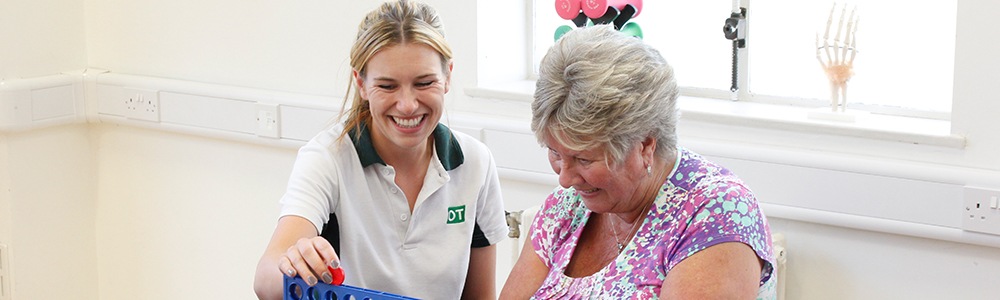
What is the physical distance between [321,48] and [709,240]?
185cm

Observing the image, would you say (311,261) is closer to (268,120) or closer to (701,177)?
(701,177)

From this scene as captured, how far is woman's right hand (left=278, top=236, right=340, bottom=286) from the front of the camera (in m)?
1.77

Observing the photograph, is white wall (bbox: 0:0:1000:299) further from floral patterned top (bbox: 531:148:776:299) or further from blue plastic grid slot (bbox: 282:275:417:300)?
blue plastic grid slot (bbox: 282:275:417:300)

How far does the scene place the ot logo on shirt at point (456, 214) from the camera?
2201 mm

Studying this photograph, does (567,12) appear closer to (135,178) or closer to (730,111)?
(730,111)

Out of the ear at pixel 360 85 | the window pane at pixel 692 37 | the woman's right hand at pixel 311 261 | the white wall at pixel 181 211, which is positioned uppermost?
the window pane at pixel 692 37

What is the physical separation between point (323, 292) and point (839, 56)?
54.4 inches

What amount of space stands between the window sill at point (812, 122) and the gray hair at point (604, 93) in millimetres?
621

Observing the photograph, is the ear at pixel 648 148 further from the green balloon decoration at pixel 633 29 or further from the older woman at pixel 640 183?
the green balloon decoration at pixel 633 29

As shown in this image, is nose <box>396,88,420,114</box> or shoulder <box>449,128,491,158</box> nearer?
nose <box>396,88,420,114</box>

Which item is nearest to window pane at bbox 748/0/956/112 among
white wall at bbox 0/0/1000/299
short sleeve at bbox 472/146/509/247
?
white wall at bbox 0/0/1000/299

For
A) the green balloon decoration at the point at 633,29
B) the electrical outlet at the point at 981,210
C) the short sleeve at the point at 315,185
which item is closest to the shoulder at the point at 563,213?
the short sleeve at the point at 315,185

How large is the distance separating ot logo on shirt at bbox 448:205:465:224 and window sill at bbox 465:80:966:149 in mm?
483

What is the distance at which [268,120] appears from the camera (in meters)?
3.43
